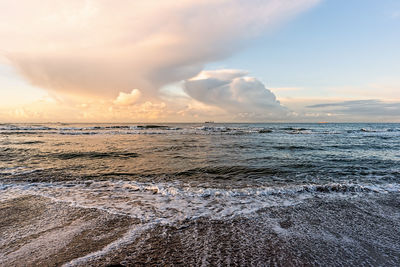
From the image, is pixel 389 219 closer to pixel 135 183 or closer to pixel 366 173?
pixel 366 173

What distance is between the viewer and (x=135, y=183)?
762 centimetres

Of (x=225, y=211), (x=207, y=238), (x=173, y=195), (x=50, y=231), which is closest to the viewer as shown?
(x=207, y=238)

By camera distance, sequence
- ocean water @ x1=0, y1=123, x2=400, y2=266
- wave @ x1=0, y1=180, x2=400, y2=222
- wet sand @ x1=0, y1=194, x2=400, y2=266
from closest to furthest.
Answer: wet sand @ x1=0, y1=194, x2=400, y2=266
ocean water @ x1=0, y1=123, x2=400, y2=266
wave @ x1=0, y1=180, x2=400, y2=222

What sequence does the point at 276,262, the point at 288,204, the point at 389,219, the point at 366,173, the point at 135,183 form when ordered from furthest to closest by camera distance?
the point at 366,173 → the point at 135,183 → the point at 288,204 → the point at 389,219 → the point at 276,262

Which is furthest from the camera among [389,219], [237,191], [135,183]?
[135,183]

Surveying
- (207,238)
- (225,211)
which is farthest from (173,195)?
(207,238)

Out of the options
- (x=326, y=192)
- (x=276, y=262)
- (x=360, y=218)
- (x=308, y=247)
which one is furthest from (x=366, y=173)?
(x=276, y=262)

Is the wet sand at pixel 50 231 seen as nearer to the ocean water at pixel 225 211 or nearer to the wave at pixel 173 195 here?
the ocean water at pixel 225 211

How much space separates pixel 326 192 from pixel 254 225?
3.86m

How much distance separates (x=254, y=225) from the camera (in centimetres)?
451

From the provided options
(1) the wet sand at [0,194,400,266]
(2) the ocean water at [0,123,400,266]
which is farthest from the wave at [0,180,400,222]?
(1) the wet sand at [0,194,400,266]

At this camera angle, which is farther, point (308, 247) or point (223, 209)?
point (223, 209)

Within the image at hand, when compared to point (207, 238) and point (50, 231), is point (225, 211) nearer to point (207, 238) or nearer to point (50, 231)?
point (207, 238)

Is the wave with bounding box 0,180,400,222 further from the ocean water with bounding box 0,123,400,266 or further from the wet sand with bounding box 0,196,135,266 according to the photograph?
the wet sand with bounding box 0,196,135,266
